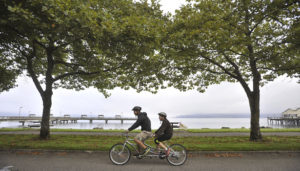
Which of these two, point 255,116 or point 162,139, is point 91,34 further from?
point 255,116

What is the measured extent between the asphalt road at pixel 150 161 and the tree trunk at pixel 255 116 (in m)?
3.67

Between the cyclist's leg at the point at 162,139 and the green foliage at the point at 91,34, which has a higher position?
the green foliage at the point at 91,34

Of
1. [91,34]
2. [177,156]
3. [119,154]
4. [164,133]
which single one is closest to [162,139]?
[164,133]

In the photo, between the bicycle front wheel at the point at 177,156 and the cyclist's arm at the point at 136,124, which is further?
the bicycle front wheel at the point at 177,156

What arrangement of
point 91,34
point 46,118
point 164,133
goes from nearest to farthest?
point 164,133 → point 91,34 → point 46,118

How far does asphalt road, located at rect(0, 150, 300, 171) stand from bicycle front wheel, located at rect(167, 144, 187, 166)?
0.67 ft

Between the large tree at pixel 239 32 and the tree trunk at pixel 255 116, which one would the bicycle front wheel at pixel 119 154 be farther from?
the tree trunk at pixel 255 116

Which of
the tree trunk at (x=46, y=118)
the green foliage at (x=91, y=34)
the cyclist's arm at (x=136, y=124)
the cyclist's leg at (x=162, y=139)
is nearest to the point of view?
the cyclist's arm at (x=136, y=124)

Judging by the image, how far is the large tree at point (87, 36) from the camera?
Result: 25.0ft

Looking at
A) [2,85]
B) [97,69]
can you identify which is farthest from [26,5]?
[2,85]

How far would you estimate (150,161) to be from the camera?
7.12 meters

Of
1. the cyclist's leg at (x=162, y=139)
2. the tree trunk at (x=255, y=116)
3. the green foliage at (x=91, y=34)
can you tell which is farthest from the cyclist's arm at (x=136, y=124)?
the tree trunk at (x=255, y=116)

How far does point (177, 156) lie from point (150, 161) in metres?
1.09

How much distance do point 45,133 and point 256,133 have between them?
1399 cm
